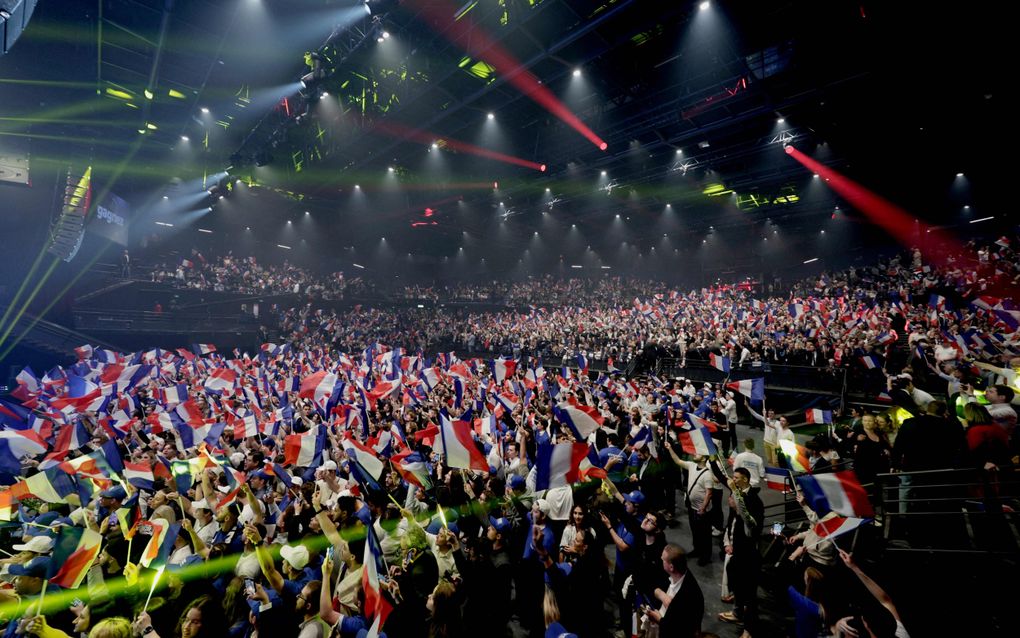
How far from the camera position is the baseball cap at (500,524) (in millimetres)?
4793

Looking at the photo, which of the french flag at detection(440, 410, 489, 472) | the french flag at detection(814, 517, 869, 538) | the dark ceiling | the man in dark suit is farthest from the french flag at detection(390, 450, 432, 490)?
the dark ceiling

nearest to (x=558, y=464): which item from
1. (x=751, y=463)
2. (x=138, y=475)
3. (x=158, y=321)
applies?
(x=751, y=463)

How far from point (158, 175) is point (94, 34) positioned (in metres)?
14.7

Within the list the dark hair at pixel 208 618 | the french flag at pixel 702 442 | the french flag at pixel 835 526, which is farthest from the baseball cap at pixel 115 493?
the french flag at pixel 835 526

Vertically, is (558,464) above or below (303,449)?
above

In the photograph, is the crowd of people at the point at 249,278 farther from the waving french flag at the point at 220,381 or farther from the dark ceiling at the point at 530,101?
the waving french flag at the point at 220,381

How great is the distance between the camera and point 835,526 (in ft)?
13.7

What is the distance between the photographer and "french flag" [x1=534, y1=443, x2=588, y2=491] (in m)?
4.97

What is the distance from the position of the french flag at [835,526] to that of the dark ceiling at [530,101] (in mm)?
12151

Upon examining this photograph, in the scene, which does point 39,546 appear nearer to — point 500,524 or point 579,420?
point 500,524

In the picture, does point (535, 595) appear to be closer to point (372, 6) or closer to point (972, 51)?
point (372, 6)

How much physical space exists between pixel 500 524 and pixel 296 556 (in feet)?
7.63

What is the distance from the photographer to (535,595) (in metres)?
4.73

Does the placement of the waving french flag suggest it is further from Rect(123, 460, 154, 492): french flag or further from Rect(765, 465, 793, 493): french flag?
Rect(765, 465, 793, 493): french flag
